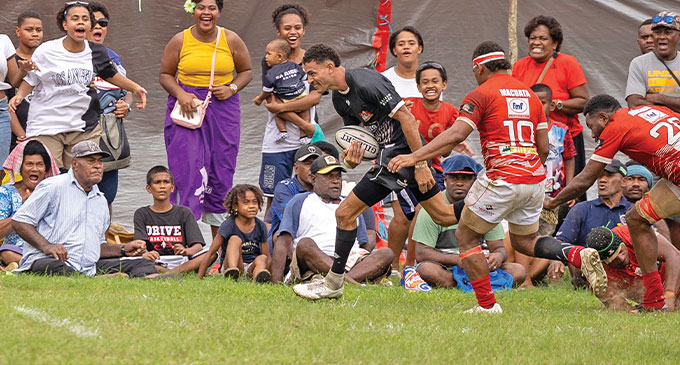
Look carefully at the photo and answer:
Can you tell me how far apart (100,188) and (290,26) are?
9.35 ft

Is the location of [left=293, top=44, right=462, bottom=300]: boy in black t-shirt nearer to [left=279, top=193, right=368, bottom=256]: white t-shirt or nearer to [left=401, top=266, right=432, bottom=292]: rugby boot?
[left=401, top=266, right=432, bottom=292]: rugby boot

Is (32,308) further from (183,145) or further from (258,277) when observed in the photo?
(183,145)

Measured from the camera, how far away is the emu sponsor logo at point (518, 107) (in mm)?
7527

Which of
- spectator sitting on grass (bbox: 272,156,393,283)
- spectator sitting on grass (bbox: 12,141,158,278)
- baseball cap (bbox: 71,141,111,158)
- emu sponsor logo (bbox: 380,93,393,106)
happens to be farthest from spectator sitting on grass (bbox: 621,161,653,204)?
baseball cap (bbox: 71,141,111,158)

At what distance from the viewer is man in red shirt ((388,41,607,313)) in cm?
746

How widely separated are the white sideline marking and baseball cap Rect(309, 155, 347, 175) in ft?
13.0

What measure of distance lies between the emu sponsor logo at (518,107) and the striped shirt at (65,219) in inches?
175

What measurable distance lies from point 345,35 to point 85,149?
424cm

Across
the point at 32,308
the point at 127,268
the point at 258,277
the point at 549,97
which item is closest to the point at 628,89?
the point at 549,97

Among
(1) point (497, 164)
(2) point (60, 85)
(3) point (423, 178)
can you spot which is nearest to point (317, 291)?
(3) point (423, 178)

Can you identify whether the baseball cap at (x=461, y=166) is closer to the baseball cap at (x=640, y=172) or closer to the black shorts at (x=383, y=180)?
the baseball cap at (x=640, y=172)

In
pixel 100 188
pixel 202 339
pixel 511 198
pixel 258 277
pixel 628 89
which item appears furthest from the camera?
pixel 100 188

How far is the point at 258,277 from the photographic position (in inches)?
361

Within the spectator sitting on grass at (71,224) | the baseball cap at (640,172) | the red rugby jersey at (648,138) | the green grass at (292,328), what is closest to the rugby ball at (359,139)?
the green grass at (292,328)
